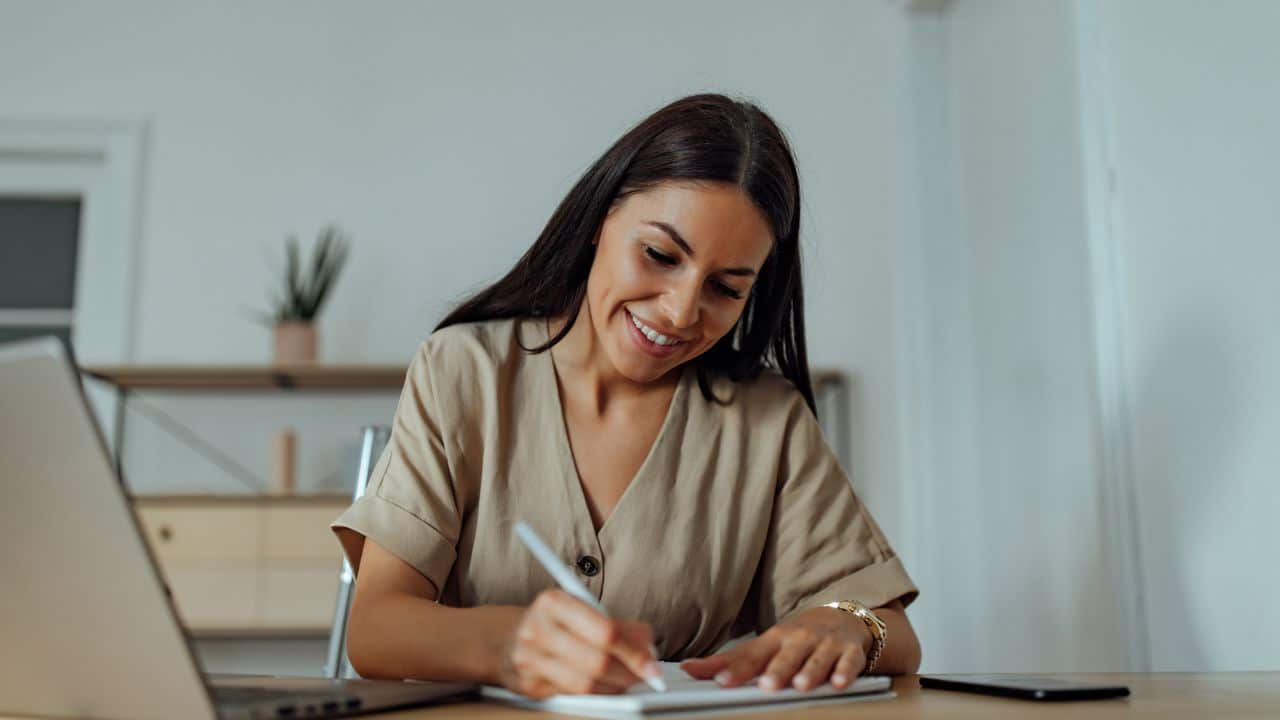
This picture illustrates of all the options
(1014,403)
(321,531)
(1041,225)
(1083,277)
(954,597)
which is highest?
(1041,225)

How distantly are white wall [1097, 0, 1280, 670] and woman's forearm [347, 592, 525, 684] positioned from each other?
3.27ft

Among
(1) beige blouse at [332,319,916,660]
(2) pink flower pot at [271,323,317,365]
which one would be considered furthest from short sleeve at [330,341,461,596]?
(2) pink flower pot at [271,323,317,365]

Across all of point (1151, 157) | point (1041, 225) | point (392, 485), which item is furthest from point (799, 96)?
point (392, 485)

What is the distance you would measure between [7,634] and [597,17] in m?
3.02

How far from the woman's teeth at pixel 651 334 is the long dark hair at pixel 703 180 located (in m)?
0.12

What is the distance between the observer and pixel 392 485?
46.9 inches

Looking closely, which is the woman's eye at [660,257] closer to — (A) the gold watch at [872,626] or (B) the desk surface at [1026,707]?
(A) the gold watch at [872,626]

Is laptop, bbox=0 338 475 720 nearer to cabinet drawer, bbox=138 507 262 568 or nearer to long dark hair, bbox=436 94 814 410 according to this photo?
long dark hair, bbox=436 94 814 410

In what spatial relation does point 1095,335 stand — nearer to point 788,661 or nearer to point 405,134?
point 788,661

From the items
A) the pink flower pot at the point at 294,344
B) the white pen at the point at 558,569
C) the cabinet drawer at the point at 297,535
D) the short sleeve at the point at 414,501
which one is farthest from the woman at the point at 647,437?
the pink flower pot at the point at 294,344

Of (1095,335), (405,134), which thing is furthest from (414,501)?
(405,134)

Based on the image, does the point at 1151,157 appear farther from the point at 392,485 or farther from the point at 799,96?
the point at 799,96

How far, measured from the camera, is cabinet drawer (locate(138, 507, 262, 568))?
2.74 meters

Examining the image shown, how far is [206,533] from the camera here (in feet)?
9.02
